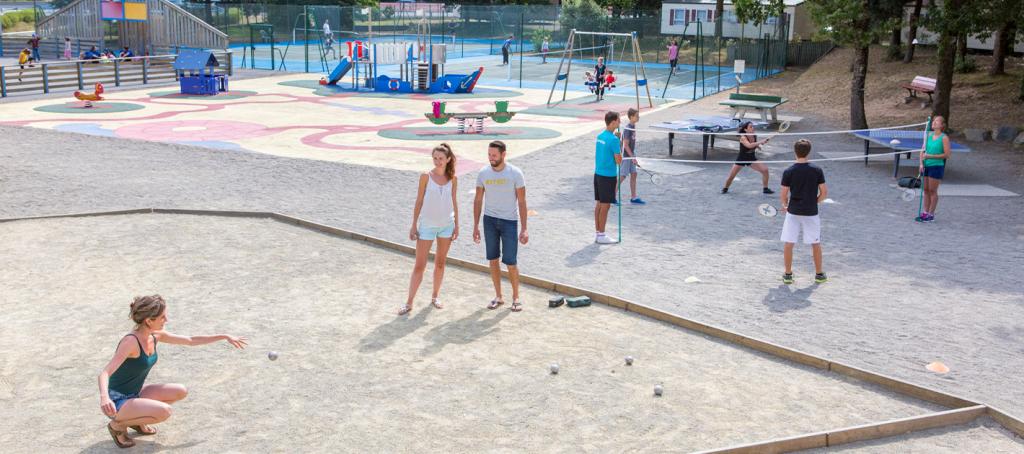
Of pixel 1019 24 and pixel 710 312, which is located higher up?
pixel 1019 24

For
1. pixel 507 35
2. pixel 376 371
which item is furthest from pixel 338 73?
pixel 376 371

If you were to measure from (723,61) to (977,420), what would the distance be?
4555cm

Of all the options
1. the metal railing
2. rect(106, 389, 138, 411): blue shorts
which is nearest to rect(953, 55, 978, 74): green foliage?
the metal railing

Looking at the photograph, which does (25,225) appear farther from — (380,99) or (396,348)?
(380,99)

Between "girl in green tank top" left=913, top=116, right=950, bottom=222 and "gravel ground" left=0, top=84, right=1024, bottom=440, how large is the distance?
251 mm

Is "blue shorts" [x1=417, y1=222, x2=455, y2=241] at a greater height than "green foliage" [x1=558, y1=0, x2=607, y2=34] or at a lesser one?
lesser

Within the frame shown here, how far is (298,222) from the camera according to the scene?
43.4 ft

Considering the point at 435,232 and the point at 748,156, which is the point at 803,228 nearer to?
the point at 435,232

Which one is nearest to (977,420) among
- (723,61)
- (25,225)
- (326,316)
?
(326,316)

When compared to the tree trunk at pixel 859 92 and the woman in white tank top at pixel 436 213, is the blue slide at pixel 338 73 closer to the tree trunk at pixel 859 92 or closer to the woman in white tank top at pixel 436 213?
the tree trunk at pixel 859 92

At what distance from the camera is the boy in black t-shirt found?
34.6ft

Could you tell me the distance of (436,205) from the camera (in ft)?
30.8

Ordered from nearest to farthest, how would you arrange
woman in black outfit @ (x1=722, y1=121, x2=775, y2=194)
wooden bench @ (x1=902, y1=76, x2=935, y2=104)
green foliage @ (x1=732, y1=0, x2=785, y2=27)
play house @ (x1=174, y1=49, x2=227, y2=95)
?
woman in black outfit @ (x1=722, y1=121, x2=775, y2=194) → green foliage @ (x1=732, y1=0, x2=785, y2=27) → wooden bench @ (x1=902, y1=76, x2=935, y2=104) → play house @ (x1=174, y1=49, x2=227, y2=95)

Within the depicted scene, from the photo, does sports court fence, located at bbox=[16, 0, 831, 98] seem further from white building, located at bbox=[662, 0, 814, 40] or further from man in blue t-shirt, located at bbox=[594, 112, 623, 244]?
man in blue t-shirt, located at bbox=[594, 112, 623, 244]
